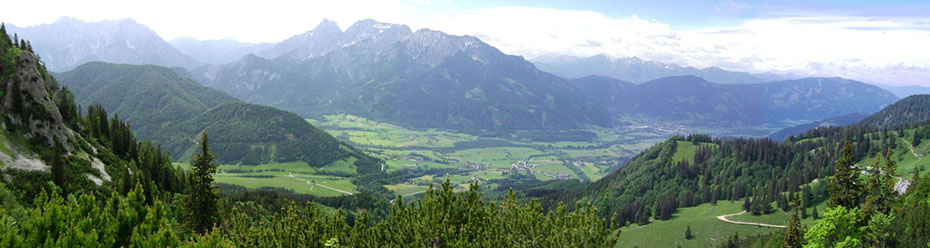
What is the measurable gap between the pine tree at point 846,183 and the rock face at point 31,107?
3475 inches

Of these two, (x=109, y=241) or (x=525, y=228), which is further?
(x=525, y=228)

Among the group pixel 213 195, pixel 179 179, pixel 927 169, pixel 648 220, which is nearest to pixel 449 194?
pixel 213 195

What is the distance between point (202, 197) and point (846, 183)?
6349 centimetres

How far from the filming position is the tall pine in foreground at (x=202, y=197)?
35375 mm

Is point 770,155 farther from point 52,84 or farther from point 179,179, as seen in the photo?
point 52,84

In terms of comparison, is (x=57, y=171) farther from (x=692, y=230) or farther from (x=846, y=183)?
(x=692, y=230)

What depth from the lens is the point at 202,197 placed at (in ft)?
118

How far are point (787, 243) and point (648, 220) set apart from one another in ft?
340

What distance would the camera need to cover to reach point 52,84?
74.6 meters

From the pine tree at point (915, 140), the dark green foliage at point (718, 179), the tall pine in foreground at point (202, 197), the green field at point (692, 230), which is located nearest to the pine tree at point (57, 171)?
the tall pine in foreground at point (202, 197)

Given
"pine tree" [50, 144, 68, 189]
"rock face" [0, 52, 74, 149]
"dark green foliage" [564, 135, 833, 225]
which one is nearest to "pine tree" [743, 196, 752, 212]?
"dark green foliage" [564, 135, 833, 225]

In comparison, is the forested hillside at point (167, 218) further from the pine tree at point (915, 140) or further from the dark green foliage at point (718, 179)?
the pine tree at point (915, 140)

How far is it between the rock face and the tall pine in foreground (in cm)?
3041

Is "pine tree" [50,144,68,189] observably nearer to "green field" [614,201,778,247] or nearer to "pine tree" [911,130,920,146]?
"green field" [614,201,778,247]
